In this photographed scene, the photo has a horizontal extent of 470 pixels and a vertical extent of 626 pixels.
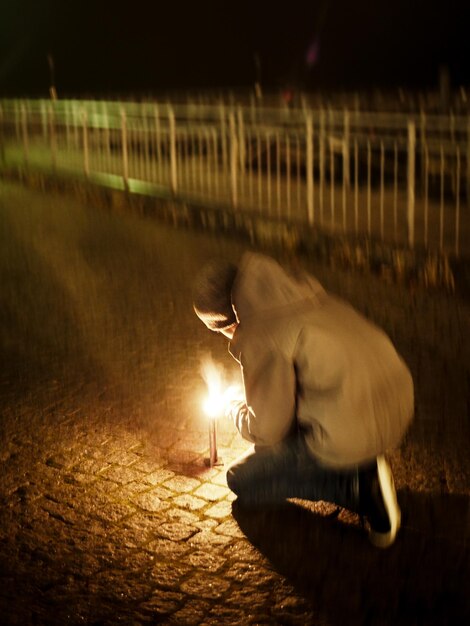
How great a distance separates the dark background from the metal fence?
1434 cm

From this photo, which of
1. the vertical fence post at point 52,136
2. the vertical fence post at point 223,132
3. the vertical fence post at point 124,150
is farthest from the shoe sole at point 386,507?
the vertical fence post at point 52,136

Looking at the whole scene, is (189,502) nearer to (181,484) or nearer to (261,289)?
(181,484)

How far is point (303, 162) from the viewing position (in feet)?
31.4

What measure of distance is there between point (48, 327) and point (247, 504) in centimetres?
334

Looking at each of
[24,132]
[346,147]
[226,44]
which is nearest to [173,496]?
[346,147]

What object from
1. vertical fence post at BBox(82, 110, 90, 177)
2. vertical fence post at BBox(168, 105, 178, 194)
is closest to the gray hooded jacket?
vertical fence post at BBox(168, 105, 178, 194)

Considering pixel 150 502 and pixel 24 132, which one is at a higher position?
pixel 24 132

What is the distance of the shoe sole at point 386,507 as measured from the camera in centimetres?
362

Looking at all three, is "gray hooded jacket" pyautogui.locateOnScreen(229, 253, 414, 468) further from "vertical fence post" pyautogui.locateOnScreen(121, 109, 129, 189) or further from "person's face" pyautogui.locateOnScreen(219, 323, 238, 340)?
"vertical fence post" pyautogui.locateOnScreen(121, 109, 129, 189)

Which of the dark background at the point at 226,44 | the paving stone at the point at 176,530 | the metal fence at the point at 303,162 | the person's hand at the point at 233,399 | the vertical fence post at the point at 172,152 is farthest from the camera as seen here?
the dark background at the point at 226,44

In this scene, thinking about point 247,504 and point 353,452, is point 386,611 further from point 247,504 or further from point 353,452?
point 247,504

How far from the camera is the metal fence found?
8.02 m

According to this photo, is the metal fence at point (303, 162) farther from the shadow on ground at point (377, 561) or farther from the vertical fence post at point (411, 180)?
the shadow on ground at point (377, 561)

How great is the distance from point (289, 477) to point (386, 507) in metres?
0.44
